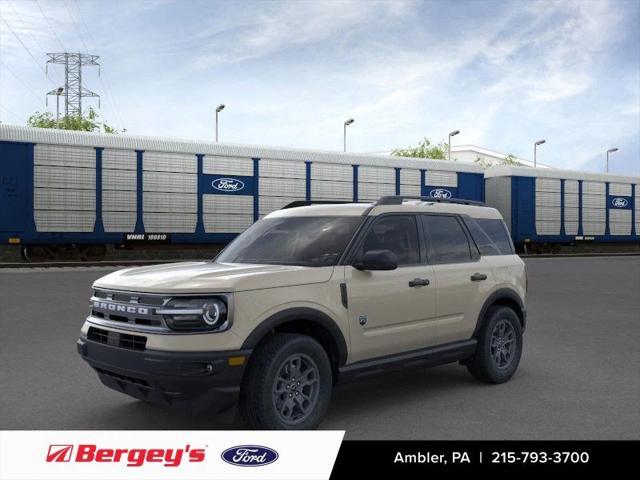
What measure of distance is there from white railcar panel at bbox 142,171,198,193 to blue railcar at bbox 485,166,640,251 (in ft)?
52.7

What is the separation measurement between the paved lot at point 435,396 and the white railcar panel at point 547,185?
24610 mm

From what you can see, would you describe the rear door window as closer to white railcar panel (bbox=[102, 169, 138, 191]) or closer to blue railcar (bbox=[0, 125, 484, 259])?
blue railcar (bbox=[0, 125, 484, 259])

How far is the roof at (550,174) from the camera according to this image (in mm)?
33375

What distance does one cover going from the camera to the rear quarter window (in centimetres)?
677

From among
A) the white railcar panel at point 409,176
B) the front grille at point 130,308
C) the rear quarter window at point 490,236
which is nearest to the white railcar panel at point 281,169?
the white railcar panel at point 409,176

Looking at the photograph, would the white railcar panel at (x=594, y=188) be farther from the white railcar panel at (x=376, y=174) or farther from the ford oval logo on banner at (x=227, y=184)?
the ford oval logo on banner at (x=227, y=184)

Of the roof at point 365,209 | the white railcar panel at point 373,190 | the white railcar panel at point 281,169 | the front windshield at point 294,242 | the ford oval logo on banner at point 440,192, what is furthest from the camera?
the ford oval logo on banner at point 440,192

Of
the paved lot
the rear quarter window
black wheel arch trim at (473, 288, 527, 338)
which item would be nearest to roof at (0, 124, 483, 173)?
the paved lot

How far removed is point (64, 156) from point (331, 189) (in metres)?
10.8

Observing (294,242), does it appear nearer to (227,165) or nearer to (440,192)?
(227,165)

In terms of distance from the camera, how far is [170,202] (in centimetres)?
2511

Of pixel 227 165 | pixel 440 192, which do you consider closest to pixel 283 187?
pixel 227 165

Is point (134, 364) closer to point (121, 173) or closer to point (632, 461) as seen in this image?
point (632, 461)

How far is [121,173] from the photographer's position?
24031 mm
